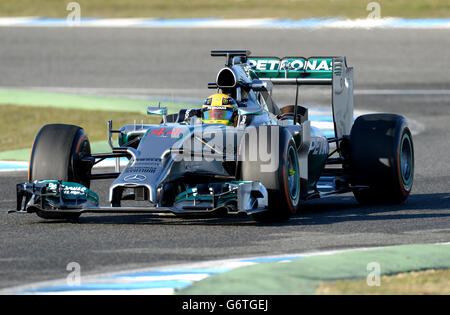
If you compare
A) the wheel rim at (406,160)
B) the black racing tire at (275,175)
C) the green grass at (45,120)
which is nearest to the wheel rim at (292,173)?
the black racing tire at (275,175)

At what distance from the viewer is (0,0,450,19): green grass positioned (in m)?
45.1

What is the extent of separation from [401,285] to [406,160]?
515 cm

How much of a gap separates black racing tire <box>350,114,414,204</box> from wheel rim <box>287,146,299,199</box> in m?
1.32

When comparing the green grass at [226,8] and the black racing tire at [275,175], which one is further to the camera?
the green grass at [226,8]

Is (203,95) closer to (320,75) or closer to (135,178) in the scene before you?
(320,75)

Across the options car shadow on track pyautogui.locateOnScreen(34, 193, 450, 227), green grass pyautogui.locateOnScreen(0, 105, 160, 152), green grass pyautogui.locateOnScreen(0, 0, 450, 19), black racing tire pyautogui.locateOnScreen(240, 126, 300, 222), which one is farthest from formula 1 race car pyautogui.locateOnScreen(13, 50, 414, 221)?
green grass pyautogui.locateOnScreen(0, 0, 450, 19)

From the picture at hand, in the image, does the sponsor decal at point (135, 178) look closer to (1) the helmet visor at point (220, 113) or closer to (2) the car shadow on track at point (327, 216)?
(2) the car shadow on track at point (327, 216)

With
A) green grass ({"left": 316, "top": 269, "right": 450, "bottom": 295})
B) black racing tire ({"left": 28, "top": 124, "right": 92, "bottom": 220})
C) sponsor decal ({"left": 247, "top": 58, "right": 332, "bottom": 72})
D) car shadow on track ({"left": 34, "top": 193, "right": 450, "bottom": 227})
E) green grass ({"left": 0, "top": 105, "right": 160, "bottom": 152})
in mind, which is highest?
sponsor decal ({"left": 247, "top": 58, "right": 332, "bottom": 72})

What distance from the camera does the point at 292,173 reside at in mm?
11047

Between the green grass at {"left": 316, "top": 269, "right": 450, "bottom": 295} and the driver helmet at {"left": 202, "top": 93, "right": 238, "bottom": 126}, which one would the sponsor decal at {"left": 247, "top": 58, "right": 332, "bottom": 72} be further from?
the green grass at {"left": 316, "top": 269, "right": 450, "bottom": 295}

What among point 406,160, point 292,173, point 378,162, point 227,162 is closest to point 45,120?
point 406,160

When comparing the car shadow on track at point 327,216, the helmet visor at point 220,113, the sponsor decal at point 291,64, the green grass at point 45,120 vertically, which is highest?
the sponsor decal at point 291,64

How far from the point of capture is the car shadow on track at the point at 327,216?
10.9m

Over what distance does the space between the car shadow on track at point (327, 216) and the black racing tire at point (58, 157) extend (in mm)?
456
